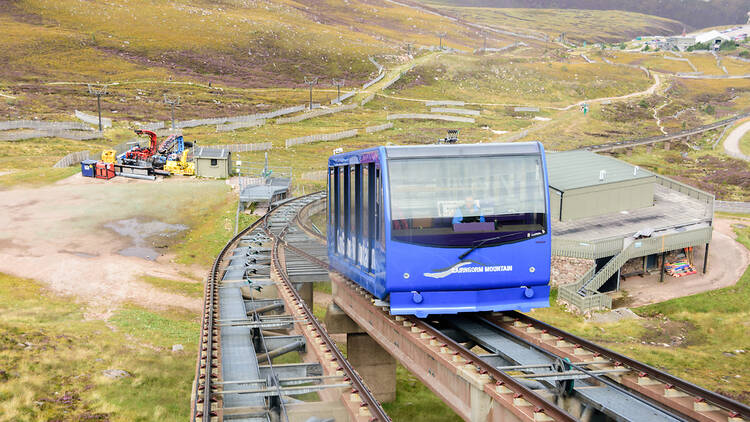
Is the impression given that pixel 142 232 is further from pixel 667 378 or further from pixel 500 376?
pixel 667 378

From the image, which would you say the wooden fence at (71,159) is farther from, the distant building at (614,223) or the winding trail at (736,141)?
the winding trail at (736,141)

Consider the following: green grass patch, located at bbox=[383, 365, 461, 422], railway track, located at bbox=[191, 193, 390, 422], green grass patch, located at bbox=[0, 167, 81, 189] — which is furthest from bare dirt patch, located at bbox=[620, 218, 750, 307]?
green grass patch, located at bbox=[0, 167, 81, 189]

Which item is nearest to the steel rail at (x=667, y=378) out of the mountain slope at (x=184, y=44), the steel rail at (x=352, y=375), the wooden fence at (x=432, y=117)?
the steel rail at (x=352, y=375)

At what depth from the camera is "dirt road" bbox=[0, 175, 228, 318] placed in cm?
3247

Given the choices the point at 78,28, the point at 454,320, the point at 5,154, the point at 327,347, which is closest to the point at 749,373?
the point at 454,320

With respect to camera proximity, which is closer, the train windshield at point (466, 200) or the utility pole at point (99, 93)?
the train windshield at point (466, 200)

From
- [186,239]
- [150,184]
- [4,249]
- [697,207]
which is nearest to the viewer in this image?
[4,249]

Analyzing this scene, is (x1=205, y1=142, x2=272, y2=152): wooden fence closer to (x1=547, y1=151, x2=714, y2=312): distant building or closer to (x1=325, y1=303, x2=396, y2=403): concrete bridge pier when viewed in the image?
(x1=547, y1=151, x2=714, y2=312): distant building

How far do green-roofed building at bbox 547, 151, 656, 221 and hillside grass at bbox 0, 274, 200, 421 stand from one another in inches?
1153

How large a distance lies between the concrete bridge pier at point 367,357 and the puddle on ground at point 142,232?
19167 millimetres

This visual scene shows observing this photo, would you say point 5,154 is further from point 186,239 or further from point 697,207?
point 697,207

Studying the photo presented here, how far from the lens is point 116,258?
38281 mm

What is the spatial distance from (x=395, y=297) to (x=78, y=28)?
602 ft

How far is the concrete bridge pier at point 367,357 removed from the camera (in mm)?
24500
